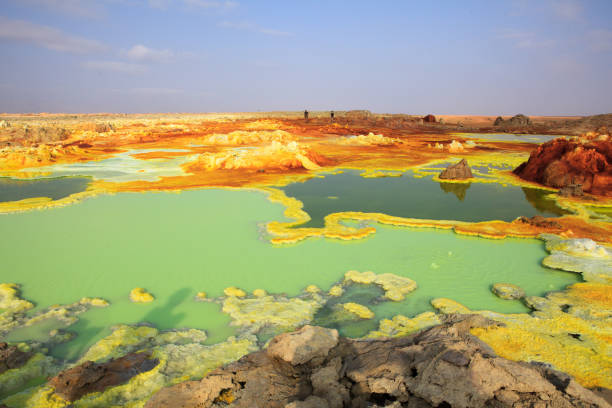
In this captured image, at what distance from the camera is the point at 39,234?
12.4m

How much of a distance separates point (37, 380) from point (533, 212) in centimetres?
1799

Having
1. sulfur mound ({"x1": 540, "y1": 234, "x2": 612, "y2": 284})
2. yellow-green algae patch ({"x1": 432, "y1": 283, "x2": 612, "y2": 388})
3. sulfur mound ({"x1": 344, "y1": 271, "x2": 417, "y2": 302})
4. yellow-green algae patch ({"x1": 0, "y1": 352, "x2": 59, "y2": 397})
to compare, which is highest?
sulfur mound ({"x1": 540, "y1": 234, "x2": 612, "y2": 284})

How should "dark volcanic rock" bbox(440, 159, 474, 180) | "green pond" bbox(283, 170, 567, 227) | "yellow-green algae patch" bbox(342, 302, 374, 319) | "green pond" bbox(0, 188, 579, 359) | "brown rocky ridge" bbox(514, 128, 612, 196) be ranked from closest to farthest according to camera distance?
"yellow-green algae patch" bbox(342, 302, 374, 319)
"green pond" bbox(0, 188, 579, 359)
"green pond" bbox(283, 170, 567, 227)
"brown rocky ridge" bbox(514, 128, 612, 196)
"dark volcanic rock" bbox(440, 159, 474, 180)

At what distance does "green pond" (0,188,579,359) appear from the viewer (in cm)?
767

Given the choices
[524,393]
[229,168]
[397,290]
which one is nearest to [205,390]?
[524,393]

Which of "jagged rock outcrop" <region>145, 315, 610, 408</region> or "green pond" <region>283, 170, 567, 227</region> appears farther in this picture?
"green pond" <region>283, 170, 567, 227</region>

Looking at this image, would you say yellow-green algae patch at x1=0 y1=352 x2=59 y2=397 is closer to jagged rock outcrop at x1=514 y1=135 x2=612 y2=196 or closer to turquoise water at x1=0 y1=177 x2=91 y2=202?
turquoise water at x1=0 y1=177 x2=91 y2=202

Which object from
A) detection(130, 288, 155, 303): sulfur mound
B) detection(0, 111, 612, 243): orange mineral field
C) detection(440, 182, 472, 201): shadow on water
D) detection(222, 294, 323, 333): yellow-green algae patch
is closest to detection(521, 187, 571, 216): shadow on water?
detection(0, 111, 612, 243): orange mineral field

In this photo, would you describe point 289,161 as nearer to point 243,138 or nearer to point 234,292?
point 243,138

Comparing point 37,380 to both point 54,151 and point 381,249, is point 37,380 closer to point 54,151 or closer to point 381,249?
point 381,249

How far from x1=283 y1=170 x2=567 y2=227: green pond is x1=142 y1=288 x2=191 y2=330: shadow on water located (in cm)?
628

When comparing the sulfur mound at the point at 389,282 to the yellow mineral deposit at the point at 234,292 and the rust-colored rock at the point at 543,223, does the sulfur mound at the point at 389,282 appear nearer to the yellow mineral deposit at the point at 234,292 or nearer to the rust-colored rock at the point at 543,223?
the yellow mineral deposit at the point at 234,292

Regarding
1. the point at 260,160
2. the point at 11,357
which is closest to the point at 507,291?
the point at 11,357

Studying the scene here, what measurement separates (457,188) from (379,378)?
1860 cm
